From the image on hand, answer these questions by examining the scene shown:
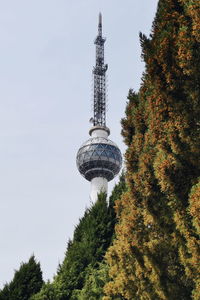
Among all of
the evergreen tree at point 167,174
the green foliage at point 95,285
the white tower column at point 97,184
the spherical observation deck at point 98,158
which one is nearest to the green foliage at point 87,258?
the green foliage at point 95,285

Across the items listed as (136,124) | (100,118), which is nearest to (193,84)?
(136,124)

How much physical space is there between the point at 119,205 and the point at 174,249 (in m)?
3.49

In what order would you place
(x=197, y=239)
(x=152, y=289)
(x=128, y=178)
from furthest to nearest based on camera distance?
1. (x=128, y=178)
2. (x=152, y=289)
3. (x=197, y=239)

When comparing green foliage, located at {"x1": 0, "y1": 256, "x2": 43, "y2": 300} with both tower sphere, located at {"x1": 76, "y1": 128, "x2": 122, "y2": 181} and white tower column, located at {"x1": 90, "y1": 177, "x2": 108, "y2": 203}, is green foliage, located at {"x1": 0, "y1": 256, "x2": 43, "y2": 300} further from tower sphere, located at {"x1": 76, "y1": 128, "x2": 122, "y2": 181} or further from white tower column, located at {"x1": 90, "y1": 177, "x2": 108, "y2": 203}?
tower sphere, located at {"x1": 76, "y1": 128, "x2": 122, "y2": 181}

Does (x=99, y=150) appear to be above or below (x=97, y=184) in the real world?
above

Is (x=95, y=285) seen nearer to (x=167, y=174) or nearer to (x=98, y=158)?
(x=167, y=174)

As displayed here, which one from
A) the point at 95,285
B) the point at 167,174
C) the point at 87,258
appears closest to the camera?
the point at 167,174

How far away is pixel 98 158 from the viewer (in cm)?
7975

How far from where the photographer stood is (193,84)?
12.8 m

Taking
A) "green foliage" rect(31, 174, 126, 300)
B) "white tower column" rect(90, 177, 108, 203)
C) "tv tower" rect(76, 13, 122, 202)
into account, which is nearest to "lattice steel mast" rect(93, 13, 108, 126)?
"tv tower" rect(76, 13, 122, 202)

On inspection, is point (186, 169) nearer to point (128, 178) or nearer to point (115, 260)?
point (128, 178)

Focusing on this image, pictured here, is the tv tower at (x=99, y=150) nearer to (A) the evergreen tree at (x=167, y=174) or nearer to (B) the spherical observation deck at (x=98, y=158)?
(B) the spherical observation deck at (x=98, y=158)

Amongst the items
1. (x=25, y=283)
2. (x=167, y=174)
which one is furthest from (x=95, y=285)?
(x=167, y=174)

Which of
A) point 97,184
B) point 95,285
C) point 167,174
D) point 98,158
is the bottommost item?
point 95,285
